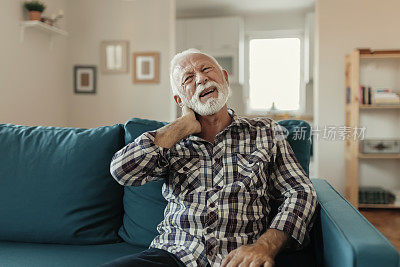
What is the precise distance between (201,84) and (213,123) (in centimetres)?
16

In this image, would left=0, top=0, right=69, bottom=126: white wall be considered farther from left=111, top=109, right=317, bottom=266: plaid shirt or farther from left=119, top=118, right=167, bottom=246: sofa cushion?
left=111, top=109, right=317, bottom=266: plaid shirt

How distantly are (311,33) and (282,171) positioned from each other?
14.6 feet

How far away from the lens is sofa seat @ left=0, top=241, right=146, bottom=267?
4.06 ft

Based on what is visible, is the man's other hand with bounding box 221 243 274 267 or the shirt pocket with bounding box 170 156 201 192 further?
the shirt pocket with bounding box 170 156 201 192

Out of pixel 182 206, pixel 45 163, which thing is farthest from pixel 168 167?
pixel 45 163

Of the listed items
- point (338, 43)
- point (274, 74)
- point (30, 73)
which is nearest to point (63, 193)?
point (30, 73)

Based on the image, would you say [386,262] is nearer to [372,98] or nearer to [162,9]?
[372,98]

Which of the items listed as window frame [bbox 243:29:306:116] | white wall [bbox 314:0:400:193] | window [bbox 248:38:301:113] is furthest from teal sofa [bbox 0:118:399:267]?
window [bbox 248:38:301:113]

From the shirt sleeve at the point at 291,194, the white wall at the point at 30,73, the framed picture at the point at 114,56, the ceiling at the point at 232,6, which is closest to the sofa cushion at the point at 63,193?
the shirt sleeve at the point at 291,194

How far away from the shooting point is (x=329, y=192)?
136 cm

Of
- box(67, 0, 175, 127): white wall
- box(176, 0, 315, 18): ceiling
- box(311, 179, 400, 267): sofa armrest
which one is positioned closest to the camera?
box(311, 179, 400, 267): sofa armrest

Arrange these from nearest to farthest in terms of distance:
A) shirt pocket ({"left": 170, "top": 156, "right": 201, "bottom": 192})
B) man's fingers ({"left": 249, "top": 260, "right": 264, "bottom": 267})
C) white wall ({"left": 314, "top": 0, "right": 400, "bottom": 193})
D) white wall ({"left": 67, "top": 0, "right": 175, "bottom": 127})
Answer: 1. man's fingers ({"left": 249, "top": 260, "right": 264, "bottom": 267})
2. shirt pocket ({"left": 170, "top": 156, "right": 201, "bottom": 192})
3. white wall ({"left": 314, "top": 0, "right": 400, "bottom": 193})
4. white wall ({"left": 67, "top": 0, "right": 175, "bottom": 127})

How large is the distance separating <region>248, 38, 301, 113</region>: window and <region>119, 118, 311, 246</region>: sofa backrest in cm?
434

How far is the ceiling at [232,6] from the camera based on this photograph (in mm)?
5091
